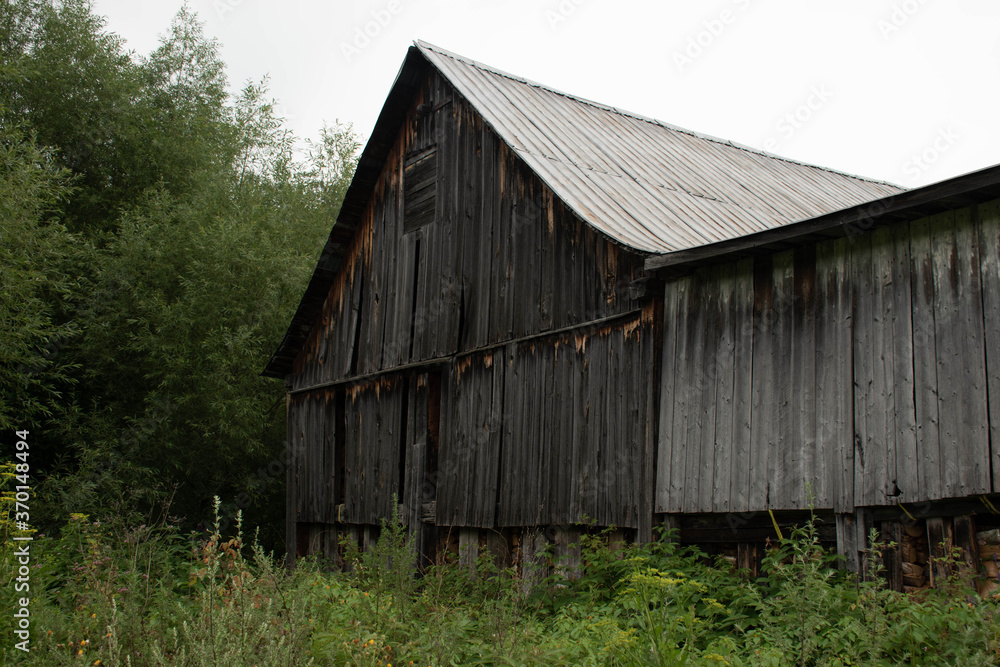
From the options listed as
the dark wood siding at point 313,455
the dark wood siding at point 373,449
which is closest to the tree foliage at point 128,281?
the dark wood siding at point 313,455

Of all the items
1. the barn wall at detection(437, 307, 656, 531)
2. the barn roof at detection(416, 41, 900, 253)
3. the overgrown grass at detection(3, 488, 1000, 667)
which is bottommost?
the overgrown grass at detection(3, 488, 1000, 667)

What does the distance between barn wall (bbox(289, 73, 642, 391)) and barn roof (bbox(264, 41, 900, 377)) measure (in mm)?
234

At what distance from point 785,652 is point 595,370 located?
148 inches

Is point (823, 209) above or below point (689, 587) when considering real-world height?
above

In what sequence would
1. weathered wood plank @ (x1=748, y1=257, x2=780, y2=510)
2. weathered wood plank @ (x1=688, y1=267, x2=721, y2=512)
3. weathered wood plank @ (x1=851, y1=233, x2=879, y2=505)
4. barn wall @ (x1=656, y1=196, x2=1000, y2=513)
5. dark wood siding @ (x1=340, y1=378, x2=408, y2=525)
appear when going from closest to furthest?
1. barn wall @ (x1=656, y1=196, x2=1000, y2=513)
2. weathered wood plank @ (x1=851, y1=233, x2=879, y2=505)
3. weathered wood plank @ (x1=748, y1=257, x2=780, y2=510)
4. weathered wood plank @ (x1=688, y1=267, x2=721, y2=512)
5. dark wood siding @ (x1=340, y1=378, x2=408, y2=525)

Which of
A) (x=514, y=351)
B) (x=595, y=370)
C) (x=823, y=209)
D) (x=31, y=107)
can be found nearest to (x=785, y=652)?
(x=595, y=370)

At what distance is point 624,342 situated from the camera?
8.16 meters

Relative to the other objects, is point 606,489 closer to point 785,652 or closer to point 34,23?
point 785,652

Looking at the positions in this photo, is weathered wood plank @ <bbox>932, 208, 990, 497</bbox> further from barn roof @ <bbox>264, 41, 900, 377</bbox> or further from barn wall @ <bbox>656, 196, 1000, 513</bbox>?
barn roof @ <bbox>264, 41, 900, 377</bbox>

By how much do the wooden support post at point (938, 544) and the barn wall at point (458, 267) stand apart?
3193 mm

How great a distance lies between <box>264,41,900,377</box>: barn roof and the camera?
915 centimetres

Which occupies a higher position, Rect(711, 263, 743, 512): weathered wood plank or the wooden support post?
Rect(711, 263, 743, 512): weathered wood plank

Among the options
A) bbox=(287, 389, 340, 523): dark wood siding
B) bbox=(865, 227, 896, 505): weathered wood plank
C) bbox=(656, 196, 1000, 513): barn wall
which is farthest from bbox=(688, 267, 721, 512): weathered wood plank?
bbox=(287, 389, 340, 523): dark wood siding

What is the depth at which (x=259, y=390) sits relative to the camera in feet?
56.2
